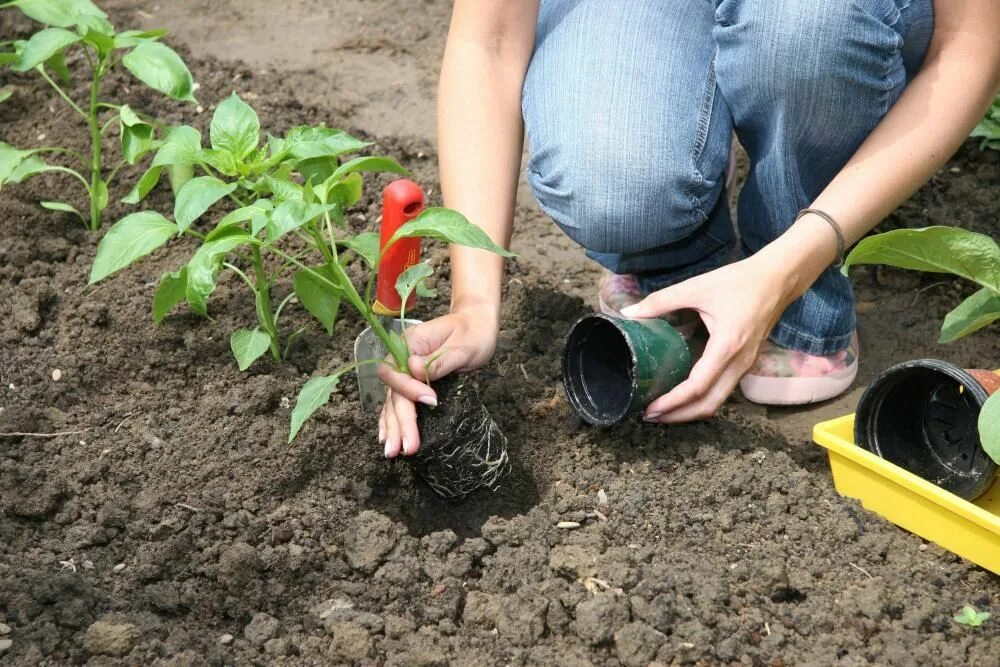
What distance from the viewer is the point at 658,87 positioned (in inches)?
87.0

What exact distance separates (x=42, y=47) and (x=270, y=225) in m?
1.05

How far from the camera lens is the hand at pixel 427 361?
1.86 metres

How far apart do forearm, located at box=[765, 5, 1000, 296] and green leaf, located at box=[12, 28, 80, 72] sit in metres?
1.56

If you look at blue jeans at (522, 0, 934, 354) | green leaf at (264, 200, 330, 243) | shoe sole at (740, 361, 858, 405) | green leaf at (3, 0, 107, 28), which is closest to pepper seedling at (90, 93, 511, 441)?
green leaf at (264, 200, 330, 243)

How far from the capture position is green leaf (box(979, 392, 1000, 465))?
1631 mm

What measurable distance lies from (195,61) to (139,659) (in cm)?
226

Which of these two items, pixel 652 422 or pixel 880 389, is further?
pixel 652 422

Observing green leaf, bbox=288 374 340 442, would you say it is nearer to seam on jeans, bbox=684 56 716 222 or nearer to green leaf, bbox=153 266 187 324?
green leaf, bbox=153 266 187 324

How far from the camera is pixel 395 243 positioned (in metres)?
1.95

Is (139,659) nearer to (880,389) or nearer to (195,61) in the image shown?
(880,389)

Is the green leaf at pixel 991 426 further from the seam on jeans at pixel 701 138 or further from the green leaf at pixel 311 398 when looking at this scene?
the green leaf at pixel 311 398

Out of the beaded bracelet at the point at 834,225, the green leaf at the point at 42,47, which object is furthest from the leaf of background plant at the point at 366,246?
the green leaf at the point at 42,47

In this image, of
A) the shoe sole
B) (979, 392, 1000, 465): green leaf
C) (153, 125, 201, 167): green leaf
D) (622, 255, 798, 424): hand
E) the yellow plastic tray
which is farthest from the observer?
the shoe sole

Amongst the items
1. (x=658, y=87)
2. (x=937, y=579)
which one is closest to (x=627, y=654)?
(x=937, y=579)
